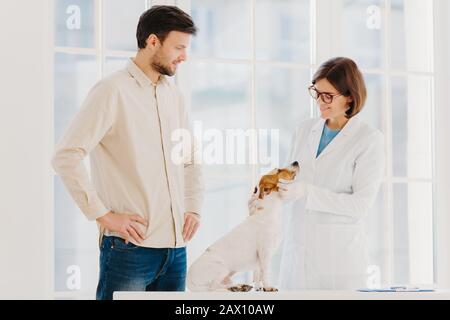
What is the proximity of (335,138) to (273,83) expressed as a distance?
407mm

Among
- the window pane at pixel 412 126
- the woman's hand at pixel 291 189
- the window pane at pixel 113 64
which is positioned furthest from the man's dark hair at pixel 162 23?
the window pane at pixel 412 126

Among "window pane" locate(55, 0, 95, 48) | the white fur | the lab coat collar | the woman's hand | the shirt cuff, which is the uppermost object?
"window pane" locate(55, 0, 95, 48)

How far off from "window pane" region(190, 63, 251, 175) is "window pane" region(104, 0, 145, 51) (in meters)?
0.17

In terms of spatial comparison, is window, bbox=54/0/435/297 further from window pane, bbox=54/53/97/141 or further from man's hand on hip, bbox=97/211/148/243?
man's hand on hip, bbox=97/211/148/243

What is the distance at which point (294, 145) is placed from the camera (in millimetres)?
1622

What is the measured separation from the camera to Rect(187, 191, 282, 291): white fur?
1.42 m

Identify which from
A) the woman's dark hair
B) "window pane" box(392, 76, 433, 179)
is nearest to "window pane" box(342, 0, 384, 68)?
"window pane" box(392, 76, 433, 179)

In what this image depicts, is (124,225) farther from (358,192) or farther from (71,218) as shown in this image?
(358,192)

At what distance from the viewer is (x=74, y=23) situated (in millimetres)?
1765

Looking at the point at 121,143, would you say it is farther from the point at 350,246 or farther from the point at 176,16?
the point at 350,246

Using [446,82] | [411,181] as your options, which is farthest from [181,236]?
[446,82]

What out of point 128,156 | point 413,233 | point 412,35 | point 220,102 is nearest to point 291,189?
point 128,156

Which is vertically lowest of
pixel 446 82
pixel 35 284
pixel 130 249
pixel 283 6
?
pixel 35 284

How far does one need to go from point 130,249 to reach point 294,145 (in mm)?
425
